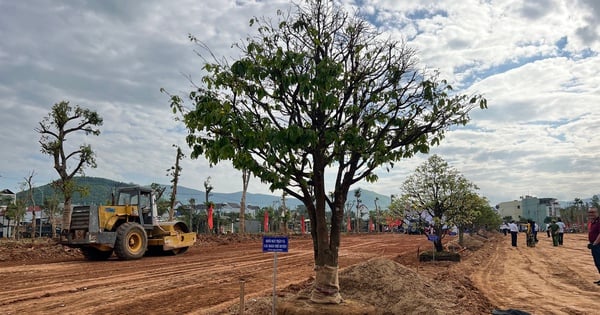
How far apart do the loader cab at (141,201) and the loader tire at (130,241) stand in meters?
0.69

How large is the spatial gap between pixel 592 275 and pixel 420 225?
614 cm

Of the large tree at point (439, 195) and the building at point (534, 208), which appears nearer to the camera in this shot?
the large tree at point (439, 195)

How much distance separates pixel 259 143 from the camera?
19.4ft

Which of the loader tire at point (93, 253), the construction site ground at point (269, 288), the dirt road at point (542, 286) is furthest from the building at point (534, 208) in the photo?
the loader tire at point (93, 253)

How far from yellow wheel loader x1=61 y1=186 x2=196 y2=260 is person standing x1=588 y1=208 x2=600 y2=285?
605 inches

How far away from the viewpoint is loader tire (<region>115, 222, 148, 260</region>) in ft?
56.6

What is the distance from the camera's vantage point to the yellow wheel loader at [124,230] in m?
17.1

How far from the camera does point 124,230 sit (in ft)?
57.5

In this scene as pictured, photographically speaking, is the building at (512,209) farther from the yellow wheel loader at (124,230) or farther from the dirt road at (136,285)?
the dirt road at (136,285)

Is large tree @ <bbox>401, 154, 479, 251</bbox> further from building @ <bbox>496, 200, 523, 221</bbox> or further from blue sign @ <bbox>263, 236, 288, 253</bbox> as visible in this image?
building @ <bbox>496, 200, 523, 221</bbox>

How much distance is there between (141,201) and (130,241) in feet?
5.79

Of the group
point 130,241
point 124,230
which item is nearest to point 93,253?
point 130,241

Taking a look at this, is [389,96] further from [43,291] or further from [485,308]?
[43,291]

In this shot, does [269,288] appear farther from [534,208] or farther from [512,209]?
[512,209]
